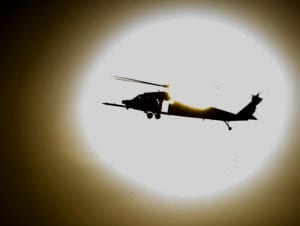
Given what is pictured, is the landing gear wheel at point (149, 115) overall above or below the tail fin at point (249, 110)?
below

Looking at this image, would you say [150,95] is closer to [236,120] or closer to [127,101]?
[127,101]

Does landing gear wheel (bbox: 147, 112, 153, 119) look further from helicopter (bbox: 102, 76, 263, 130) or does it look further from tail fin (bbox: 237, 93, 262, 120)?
tail fin (bbox: 237, 93, 262, 120)

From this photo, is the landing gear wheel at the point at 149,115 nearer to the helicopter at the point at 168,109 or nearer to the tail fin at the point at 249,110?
the helicopter at the point at 168,109

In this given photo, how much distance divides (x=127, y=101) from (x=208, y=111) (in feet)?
32.1

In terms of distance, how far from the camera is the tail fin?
46.5 meters

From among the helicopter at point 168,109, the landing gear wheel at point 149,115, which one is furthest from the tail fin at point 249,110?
the landing gear wheel at point 149,115

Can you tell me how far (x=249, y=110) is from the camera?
47062mm

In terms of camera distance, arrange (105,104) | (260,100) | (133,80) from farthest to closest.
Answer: (260,100) → (105,104) → (133,80)

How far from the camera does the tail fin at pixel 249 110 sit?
46.5 m

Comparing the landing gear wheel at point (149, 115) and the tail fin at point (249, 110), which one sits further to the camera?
the tail fin at point (249, 110)

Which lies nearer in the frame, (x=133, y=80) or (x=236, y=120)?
(x=133, y=80)

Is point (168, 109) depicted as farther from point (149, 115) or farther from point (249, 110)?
point (249, 110)

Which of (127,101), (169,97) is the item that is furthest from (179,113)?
(127,101)

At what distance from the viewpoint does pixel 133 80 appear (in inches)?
1540
